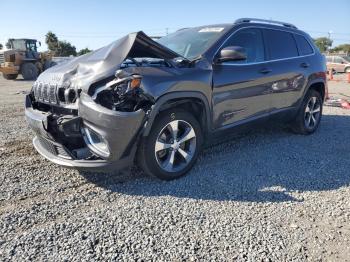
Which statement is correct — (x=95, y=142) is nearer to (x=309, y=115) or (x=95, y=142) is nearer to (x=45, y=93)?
(x=45, y=93)

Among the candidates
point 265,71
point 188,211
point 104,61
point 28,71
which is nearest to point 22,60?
point 28,71

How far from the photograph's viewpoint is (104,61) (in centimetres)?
354

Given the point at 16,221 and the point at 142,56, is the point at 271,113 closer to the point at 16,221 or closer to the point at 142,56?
the point at 142,56

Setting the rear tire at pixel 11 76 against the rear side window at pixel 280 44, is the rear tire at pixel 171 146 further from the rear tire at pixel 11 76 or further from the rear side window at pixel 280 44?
the rear tire at pixel 11 76

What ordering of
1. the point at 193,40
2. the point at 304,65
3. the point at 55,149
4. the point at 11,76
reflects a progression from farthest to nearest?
the point at 11,76 < the point at 304,65 < the point at 193,40 < the point at 55,149

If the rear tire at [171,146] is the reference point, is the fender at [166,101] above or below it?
above

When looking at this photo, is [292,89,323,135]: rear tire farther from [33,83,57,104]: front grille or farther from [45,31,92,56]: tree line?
[45,31,92,56]: tree line

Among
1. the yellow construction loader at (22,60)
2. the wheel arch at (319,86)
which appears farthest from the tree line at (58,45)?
the wheel arch at (319,86)

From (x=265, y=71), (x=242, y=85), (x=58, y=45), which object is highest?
(x=265, y=71)

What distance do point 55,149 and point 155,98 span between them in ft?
3.87

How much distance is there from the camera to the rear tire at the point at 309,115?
Result: 19.9 feet

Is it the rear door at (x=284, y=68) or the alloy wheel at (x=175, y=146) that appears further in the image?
the rear door at (x=284, y=68)

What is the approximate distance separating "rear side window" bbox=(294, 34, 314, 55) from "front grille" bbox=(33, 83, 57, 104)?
4.19 m

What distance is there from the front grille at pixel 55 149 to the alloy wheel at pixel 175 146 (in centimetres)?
92
